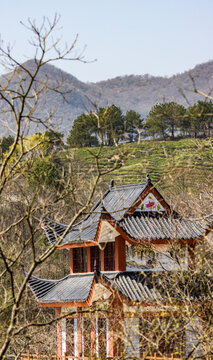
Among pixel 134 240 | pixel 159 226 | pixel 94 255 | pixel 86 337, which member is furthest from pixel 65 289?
pixel 159 226

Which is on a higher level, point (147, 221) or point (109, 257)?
point (147, 221)

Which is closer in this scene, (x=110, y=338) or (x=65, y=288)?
(x=110, y=338)

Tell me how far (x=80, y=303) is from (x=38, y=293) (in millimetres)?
2009

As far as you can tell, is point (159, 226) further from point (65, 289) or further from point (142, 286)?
point (65, 289)

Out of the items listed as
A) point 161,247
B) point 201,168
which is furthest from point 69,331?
point 201,168

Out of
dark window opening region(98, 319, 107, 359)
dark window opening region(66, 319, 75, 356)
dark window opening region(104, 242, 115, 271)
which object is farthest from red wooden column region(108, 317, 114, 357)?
dark window opening region(104, 242, 115, 271)

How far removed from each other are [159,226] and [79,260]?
9.43 feet

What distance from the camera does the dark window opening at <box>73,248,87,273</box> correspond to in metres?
17.6

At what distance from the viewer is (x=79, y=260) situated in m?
17.8

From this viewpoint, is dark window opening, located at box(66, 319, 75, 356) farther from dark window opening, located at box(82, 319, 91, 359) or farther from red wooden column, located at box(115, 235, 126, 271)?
red wooden column, located at box(115, 235, 126, 271)

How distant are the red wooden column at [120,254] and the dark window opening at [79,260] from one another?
5.18 ft

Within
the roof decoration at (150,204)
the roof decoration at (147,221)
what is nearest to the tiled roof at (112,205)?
the roof decoration at (147,221)

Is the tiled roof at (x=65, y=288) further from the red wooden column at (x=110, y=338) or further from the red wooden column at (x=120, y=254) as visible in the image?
the red wooden column at (x=110, y=338)

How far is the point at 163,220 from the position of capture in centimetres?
1655
